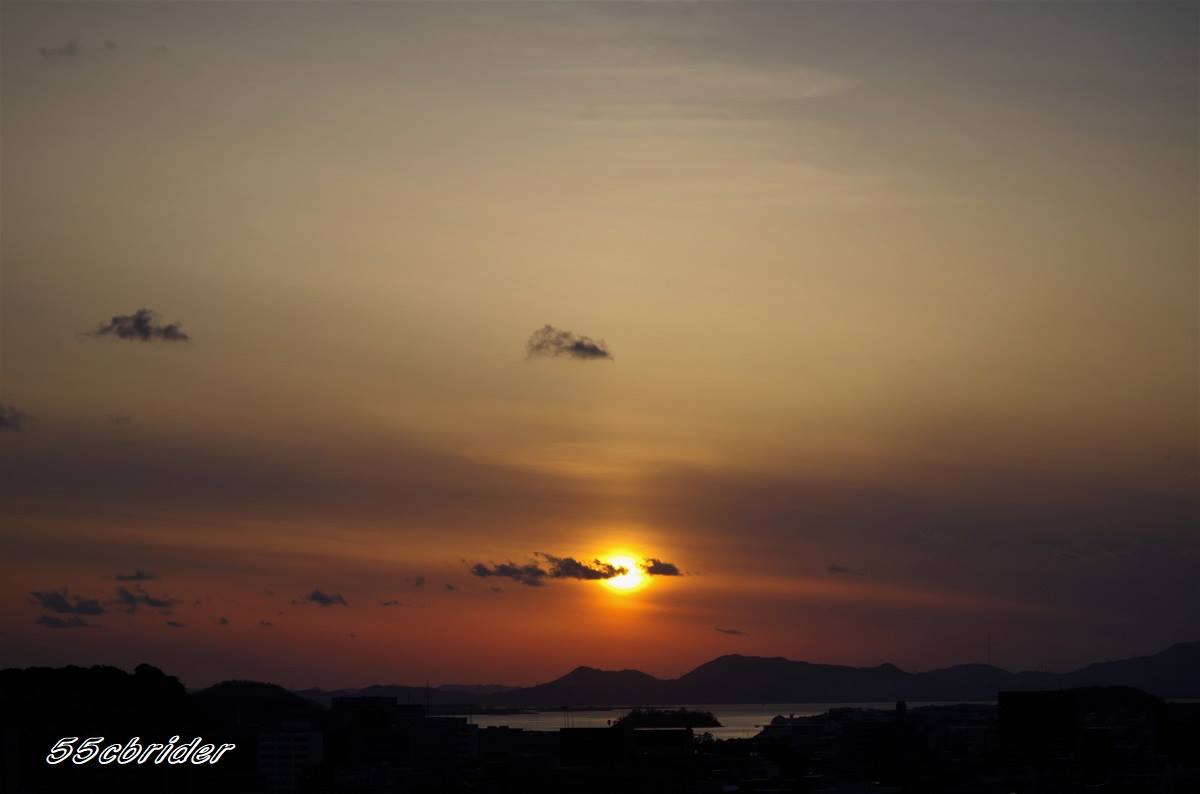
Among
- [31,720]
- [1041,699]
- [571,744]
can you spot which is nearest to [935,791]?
[571,744]

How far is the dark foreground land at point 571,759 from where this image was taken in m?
106

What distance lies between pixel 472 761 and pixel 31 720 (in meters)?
81.5

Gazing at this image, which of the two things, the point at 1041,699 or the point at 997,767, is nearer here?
the point at 997,767

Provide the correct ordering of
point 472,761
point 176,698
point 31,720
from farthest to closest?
point 472,761
point 176,698
point 31,720

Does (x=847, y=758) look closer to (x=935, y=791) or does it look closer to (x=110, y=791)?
(x=935, y=791)

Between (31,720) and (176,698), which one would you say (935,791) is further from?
(31,720)

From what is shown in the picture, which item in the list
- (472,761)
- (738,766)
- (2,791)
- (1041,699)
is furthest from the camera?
(1041,699)

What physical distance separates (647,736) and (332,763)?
139ft

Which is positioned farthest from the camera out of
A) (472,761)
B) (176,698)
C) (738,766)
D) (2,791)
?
(472,761)

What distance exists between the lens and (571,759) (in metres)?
162

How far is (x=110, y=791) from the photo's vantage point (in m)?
95.5

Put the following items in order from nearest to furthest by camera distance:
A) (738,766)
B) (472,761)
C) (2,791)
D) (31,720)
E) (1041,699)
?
(2,791), (31,720), (738,766), (472,761), (1041,699)

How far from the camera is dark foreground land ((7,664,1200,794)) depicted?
106250mm

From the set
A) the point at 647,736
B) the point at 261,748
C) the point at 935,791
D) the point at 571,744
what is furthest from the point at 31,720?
the point at 647,736
